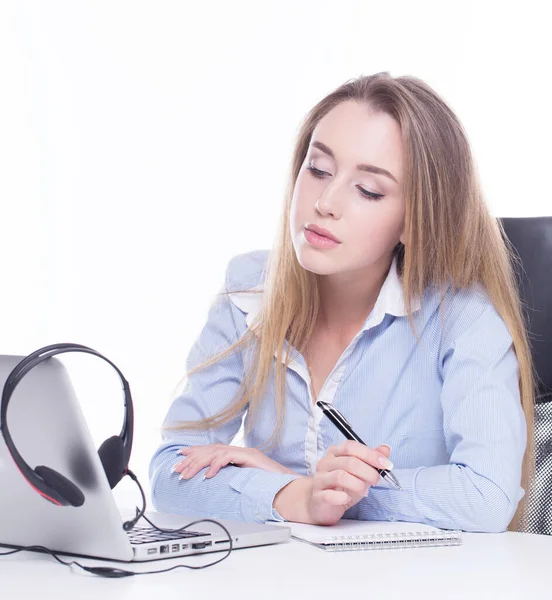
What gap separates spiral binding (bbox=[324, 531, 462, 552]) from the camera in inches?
42.7

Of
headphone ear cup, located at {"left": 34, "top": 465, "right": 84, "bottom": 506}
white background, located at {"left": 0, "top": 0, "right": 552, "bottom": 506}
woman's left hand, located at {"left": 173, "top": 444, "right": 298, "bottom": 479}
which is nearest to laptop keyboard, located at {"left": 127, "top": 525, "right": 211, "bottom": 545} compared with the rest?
headphone ear cup, located at {"left": 34, "top": 465, "right": 84, "bottom": 506}

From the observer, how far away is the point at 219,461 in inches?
58.1

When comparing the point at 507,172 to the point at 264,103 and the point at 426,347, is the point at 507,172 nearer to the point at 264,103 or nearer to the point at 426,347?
the point at 264,103

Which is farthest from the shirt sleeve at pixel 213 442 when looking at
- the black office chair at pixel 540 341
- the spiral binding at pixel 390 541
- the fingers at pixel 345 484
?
the black office chair at pixel 540 341

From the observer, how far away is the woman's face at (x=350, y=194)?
1560mm

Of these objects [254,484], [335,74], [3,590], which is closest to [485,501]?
[254,484]

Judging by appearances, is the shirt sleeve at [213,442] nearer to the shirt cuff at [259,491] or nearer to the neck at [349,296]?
the shirt cuff at [259,491]

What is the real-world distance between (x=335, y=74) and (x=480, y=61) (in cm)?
56

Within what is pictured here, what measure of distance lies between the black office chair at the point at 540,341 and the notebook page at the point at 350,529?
18.5 inches

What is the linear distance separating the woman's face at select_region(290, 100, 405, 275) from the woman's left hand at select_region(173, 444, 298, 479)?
13.0 inches

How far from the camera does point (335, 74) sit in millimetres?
3445

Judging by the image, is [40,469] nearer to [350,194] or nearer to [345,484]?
[345,484]

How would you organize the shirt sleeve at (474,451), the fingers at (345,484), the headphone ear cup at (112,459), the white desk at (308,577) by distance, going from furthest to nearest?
1. the shirt sleeve at (474,451)
2. the fingers at (345,484)
3. the headphone ear cup at (112,459)
4. the white desk at (308,577)

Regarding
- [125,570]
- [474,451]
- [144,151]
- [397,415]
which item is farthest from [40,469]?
[144,151]
